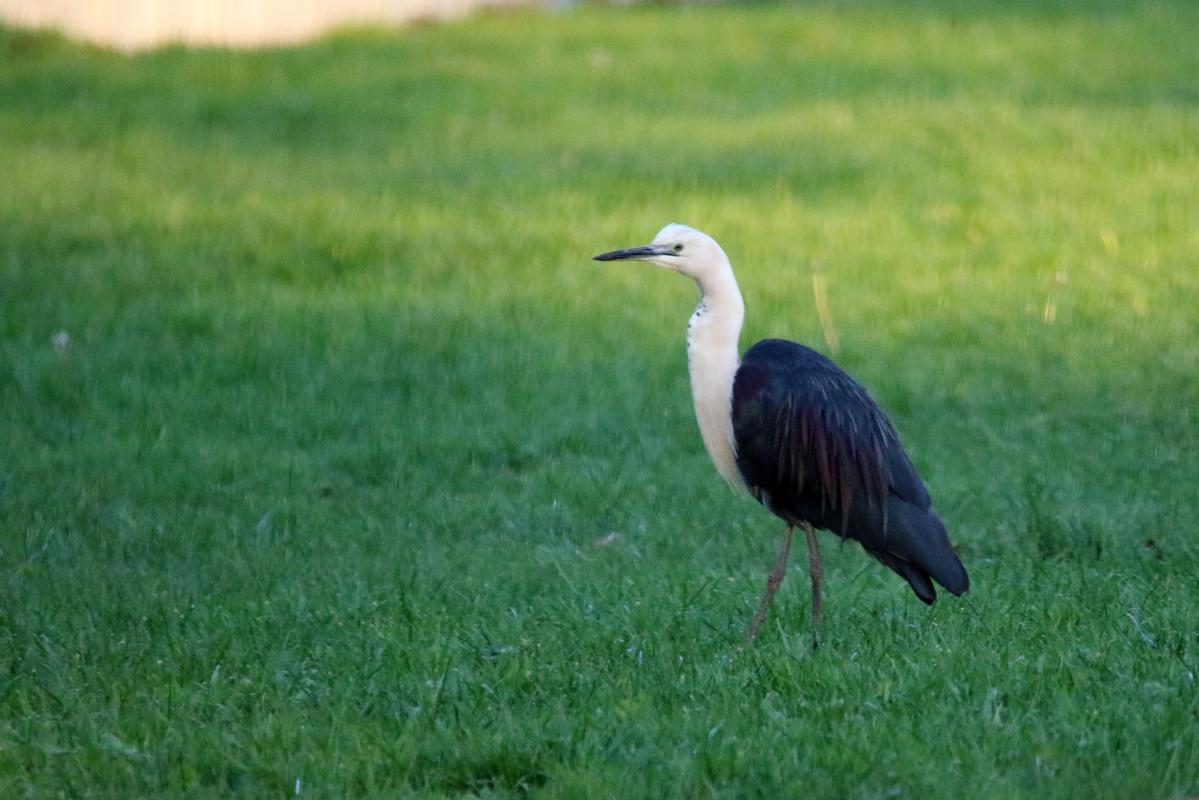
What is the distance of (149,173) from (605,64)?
5032mm

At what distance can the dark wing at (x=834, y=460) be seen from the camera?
5973 millimetres

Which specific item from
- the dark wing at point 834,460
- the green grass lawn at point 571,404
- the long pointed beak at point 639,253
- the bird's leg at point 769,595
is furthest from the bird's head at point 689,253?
the green grass lawn at point 571,404

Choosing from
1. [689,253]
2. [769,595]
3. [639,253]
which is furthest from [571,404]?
[769,595]

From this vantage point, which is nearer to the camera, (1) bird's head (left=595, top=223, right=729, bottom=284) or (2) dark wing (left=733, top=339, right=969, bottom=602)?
(2) dark wing (left=733, top=339, right=969, bottom=602)

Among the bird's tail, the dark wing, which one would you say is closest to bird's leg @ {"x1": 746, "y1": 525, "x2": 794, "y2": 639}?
the dark wing

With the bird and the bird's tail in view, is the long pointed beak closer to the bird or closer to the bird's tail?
the bird

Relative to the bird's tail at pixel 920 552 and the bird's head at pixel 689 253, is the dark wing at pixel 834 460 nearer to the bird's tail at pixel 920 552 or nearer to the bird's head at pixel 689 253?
the bird's tail at pixel 920 552

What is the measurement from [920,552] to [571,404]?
381 centimetres

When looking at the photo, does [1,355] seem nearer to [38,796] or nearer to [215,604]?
[215,604]

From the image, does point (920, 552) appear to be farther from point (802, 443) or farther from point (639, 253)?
point (639, 253)

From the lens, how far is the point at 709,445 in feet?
21.0

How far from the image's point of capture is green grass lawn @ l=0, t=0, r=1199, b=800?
201 inches

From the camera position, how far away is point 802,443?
19.8 ft

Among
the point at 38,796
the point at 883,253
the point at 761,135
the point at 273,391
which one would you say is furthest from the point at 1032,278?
the point at 38,796
